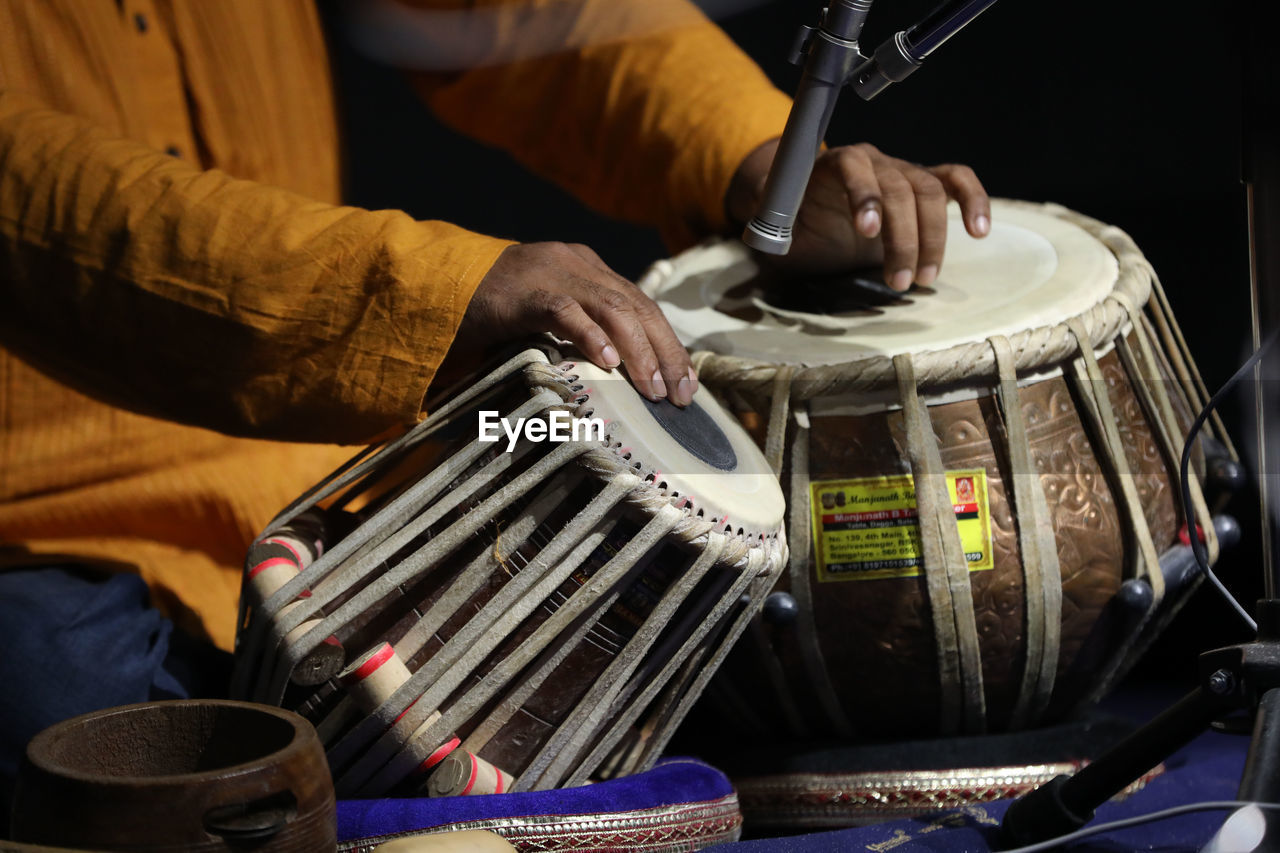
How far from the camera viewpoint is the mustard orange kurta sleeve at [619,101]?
157 cm

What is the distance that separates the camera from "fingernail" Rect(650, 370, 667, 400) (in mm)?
1052

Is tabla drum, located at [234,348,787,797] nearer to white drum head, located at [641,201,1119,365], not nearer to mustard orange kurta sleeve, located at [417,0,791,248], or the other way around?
white drum head, located at [641,201,1119,365]

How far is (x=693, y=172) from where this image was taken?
159cm

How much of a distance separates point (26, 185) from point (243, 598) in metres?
0.45

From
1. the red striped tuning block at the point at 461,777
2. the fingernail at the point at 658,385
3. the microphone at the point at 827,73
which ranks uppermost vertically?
the microphone at the point at 827,73

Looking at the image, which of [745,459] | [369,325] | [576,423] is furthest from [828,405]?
[369,325]

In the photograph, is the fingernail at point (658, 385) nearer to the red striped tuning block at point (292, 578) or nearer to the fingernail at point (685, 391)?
the fingernail at point (685, 391)

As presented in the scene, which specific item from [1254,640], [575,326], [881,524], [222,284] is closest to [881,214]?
[881,524]

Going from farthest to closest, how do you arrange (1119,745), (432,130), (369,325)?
(432,130)
(369,325)
(1119,745)

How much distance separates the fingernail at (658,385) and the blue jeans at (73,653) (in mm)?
598

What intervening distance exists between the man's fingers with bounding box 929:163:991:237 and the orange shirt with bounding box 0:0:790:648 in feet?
0.97

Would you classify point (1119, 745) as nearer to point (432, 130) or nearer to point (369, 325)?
point (369, 325)

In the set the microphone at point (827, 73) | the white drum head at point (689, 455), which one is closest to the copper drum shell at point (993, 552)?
the white drum head at point (689, 455)

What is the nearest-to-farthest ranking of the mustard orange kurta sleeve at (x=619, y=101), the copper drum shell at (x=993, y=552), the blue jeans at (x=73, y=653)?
the blue jeans at (x=73, y=653) < the copper drum shell at (x=993, y=552) < the mustard orange kurta sleeve at (x=619, y=101)
